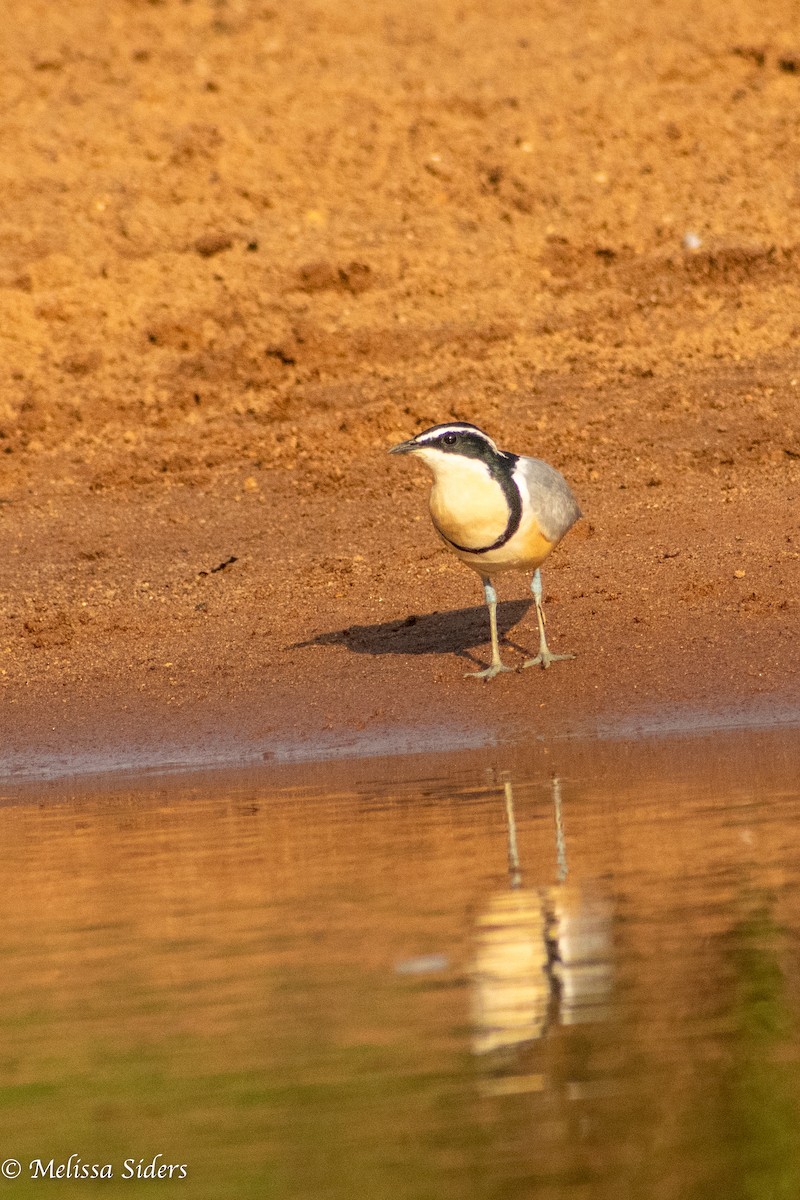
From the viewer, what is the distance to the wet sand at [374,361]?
11.3 metres

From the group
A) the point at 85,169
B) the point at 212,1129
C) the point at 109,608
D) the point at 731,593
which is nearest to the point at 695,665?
the point at 731,593

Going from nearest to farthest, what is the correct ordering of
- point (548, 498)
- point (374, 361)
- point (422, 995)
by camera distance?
1. point (422, 995)
2. point (548, 498)
3. point (374, 361)

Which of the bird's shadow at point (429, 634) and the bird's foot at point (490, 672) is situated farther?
the bird's shadow at point (429, 634)

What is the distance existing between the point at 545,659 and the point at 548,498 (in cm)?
97

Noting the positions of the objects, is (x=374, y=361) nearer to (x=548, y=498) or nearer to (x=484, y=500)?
(x=548, y=498)

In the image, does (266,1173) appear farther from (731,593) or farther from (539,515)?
(731,593)

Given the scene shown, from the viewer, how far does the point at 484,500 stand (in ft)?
33.5

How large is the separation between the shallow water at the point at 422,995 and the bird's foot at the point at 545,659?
244cm

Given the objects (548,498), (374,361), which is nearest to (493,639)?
(548,498)

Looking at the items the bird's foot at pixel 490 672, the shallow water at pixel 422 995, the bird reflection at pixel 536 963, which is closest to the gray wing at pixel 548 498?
the bird's foot at pixel 490 672

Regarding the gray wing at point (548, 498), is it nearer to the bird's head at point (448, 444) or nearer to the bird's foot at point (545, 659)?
the bird's head at point (448, 444)

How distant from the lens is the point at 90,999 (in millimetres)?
5555

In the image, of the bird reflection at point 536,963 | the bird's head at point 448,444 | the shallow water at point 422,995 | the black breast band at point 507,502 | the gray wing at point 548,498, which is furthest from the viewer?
the gray wing at point 548,498

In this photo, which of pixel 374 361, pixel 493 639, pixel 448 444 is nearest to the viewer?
pixel 448 444
